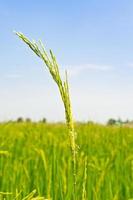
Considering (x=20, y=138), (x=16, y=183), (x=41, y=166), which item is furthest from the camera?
(x=20, y=138)

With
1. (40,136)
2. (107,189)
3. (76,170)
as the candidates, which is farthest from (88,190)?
(40,136)

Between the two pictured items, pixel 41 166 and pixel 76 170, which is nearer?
pixel 76 170

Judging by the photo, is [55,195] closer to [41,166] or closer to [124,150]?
[41,166]

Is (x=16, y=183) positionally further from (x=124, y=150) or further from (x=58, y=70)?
(x=124, y=150)

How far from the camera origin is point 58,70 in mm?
831

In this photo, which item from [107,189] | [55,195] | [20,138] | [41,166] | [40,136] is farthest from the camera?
[40,136]

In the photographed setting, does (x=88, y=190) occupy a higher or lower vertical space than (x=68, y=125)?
lower

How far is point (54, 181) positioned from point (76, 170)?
1.64m

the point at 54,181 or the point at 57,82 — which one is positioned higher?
the point at 57,82

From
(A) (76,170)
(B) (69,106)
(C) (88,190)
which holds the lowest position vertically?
(C) (88,190)

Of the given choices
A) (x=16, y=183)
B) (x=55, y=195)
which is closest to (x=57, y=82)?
(x=55, y=195)

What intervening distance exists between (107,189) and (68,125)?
170 cm

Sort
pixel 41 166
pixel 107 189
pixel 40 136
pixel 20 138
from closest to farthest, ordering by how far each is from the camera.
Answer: pixel 107 189, pixel 41 166, pixel 20 138, pixel 40 136

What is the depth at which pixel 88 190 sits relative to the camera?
8.34 ft
